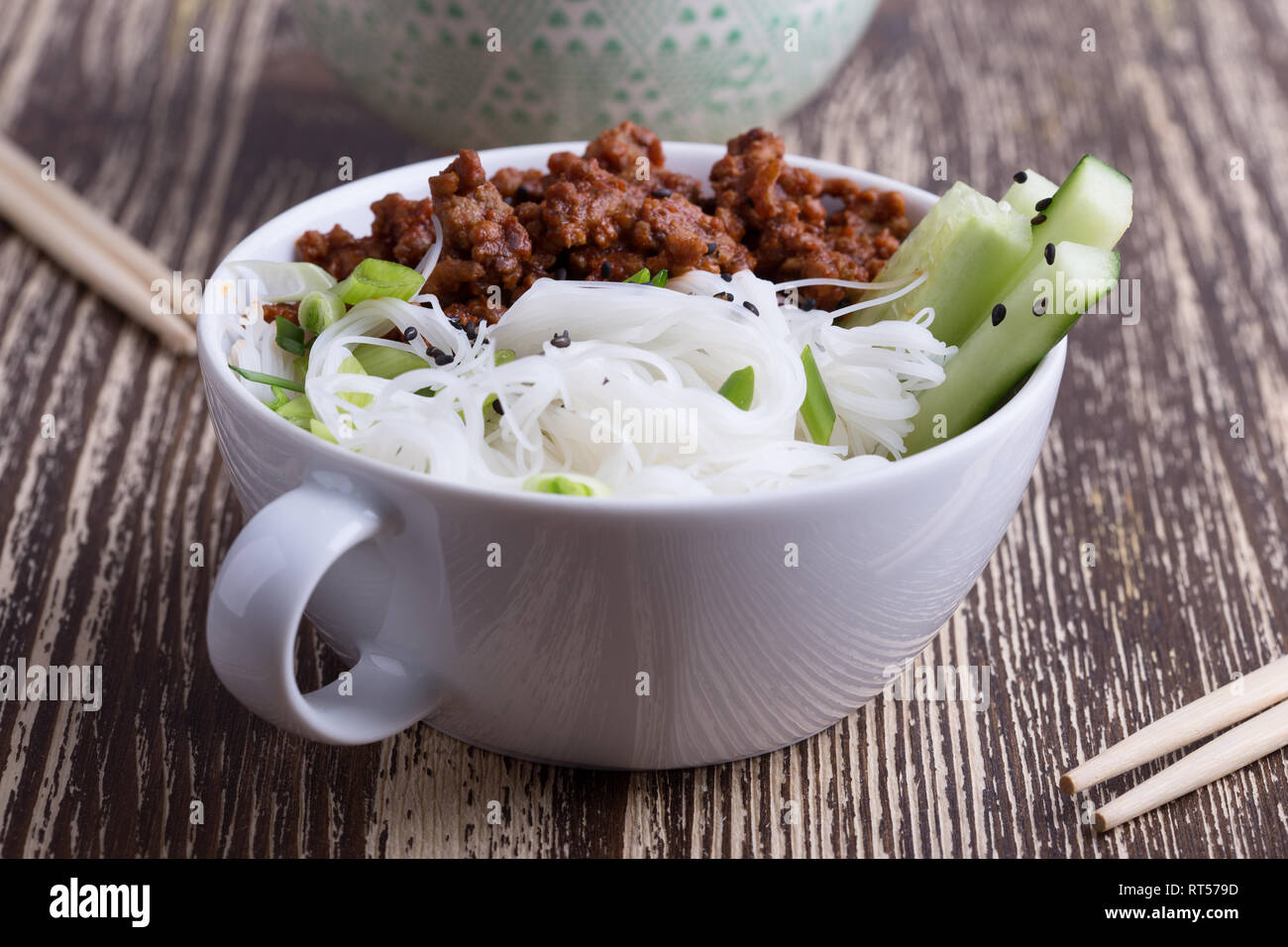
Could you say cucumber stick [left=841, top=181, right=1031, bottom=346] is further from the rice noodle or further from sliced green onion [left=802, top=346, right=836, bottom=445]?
sliced green onion [left=802, top=346, right=836, bottom=445]

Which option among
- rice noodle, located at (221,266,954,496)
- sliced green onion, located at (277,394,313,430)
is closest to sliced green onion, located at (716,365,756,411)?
rice noodle, located at (221,266,954,496)

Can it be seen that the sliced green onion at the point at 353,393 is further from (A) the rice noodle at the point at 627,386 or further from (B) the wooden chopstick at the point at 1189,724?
(B) the wooden chopstick at the point at 1189,724

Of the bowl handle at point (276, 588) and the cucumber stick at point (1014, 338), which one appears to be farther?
the cucumber stick at point (1014, 338)

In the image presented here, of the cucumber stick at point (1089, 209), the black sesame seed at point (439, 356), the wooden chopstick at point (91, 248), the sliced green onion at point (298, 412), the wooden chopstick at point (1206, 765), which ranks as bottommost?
the wooden chopstick at point (1206, 765)

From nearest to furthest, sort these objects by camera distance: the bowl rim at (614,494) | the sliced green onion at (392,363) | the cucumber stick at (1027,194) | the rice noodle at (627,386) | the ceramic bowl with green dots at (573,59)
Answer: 1. the bowl rim at (614,494)
2. the rice noodle at (627,386)
3. the sliced green onion at (392,363)
4. the cucumber stick at (1027,194)
5. the ceramic bowl with green dots at (573,59)

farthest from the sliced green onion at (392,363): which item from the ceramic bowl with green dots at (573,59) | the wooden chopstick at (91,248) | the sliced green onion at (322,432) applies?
the ceramic bowl with green dots at (573,59)

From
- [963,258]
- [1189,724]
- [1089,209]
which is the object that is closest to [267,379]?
[963,258]
